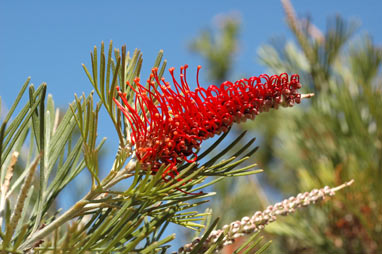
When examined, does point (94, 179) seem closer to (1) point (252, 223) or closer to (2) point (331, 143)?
(1) point (252, 223)

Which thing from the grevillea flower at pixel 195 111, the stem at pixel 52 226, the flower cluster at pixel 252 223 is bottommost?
the flower cluster at pixel 252 223

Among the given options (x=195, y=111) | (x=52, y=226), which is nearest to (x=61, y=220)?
(x=52, y=226)

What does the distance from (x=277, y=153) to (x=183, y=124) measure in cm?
163

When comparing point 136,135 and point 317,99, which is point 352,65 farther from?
point 136,135

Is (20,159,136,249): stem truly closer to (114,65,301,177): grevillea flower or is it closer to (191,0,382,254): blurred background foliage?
(114,65,301,177): grevillea flower

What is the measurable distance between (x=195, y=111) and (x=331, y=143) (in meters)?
1.41

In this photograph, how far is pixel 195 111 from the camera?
1.85ft

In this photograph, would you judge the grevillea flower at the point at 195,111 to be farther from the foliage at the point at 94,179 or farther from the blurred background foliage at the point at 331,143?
the blurred background foliage at the point at 331,143

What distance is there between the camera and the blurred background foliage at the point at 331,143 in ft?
5.16

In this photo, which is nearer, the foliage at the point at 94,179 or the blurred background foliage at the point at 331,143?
the foliage at the point at 94,179

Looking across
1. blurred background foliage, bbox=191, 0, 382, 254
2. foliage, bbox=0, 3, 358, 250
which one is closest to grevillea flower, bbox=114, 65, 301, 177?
foliage, bbox=0, 3, 358, 250

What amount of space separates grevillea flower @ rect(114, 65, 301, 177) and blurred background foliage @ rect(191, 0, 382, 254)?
926mm

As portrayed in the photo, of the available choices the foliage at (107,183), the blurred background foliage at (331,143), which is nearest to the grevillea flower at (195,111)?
the foliage at (107,183)

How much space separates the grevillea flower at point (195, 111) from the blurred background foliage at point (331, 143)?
93 cm
